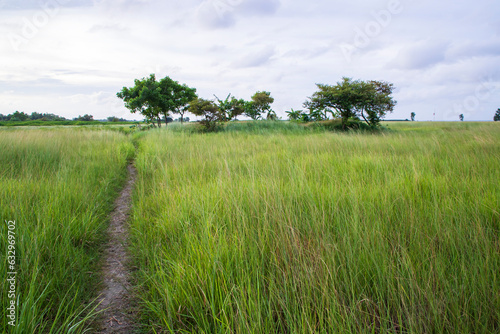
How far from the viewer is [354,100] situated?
623 inches

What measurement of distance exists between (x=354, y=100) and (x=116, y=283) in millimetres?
17074

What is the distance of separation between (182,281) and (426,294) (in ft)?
4.24

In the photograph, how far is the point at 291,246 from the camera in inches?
58.5

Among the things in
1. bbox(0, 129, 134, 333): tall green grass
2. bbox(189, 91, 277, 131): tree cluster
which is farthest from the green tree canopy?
bbox(0, 129, 134, 333): tall green grass

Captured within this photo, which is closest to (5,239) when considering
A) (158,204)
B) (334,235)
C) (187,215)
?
(158,204)

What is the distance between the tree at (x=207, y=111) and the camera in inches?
617

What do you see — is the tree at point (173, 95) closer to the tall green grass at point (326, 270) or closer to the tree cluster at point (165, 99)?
the tree cluster at point (165, 99)

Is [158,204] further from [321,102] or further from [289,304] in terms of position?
[321,102]

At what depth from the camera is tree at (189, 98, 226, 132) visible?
15680mm

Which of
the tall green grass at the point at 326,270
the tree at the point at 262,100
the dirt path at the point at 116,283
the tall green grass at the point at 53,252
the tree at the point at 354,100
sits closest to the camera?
the tall green grass at the point at 326,270

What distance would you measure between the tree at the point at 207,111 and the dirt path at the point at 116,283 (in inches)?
519

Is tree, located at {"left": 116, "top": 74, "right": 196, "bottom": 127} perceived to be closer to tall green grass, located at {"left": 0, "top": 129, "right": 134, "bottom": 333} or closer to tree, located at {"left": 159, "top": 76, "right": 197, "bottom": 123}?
tree, located at {"left": 159, "top": 76, "right": 197, "bottom": 123}

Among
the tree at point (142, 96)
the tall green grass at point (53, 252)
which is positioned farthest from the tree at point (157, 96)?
the tall green grass at point (53, 252)

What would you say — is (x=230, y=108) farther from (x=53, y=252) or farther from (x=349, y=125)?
(x=53, y=252)
